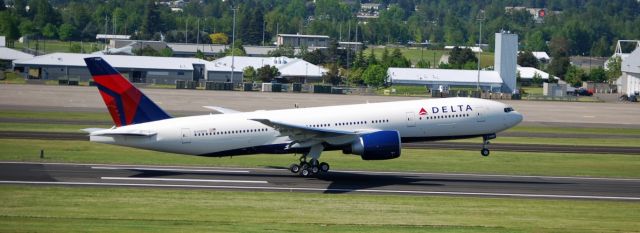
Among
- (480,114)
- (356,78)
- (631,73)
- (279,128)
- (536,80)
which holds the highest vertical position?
(631,73)

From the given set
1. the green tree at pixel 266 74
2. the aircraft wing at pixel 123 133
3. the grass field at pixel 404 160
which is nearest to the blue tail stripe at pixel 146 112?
the aircraft wing at pixel 123 133

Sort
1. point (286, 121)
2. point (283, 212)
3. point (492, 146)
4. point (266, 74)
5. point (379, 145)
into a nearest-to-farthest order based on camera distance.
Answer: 1. point (283, 212)
2. point (379, 145)
3. point (286, 121)
4. point (492, 146)
5. point (266, 74)

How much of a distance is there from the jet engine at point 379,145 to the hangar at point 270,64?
109143 millimetres

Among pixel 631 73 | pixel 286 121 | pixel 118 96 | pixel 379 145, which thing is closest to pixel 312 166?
pixel 286 121

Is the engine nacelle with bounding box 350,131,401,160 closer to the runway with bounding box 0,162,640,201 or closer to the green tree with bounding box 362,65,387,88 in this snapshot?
the runway with bounding box 0,162,640,201

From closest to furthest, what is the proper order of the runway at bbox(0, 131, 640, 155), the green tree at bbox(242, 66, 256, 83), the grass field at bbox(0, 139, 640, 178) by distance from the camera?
the grass field at bbox(0, 139, 640, 178), the runway at bbox(0, 131, 640, 155), the green tree at bbox(242, 66, 256, 83)

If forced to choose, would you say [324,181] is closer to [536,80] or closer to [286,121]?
[286,121]

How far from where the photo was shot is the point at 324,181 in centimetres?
5553

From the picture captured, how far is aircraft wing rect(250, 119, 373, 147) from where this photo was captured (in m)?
55.0

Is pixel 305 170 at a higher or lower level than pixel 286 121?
lower

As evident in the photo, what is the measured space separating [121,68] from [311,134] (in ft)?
341

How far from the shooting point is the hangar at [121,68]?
15450cm

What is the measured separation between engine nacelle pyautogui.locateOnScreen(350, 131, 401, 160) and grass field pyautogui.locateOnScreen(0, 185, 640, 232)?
16.3 ft

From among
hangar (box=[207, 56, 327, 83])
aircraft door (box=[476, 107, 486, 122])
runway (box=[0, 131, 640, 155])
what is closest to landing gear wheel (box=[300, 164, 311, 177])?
aircraft door (box=[476, 107, 486, 122])
